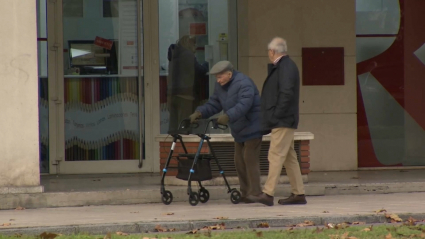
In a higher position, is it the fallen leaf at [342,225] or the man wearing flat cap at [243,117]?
the man wearing flat cap at [243,117]

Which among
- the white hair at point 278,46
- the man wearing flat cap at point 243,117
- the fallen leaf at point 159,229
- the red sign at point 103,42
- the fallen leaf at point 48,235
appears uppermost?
the red sign at point 103,42

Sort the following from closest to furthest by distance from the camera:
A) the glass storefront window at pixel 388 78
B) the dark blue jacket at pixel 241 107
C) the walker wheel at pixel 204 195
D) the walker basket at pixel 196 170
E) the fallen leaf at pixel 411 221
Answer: the fallen leaf at pixel 411 221
the dark blue jacket at pixel 241 107
the walker basket at pixel 196 170
the walker wheel at pixel 204 195
the glass storefront window at pixel 388 78

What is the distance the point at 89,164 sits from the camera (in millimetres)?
13766

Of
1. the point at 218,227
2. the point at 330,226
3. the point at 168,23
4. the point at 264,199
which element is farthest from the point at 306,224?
the point at 168,23

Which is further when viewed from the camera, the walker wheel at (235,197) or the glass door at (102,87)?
the glass door at (102,87)

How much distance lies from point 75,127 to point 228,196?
355cm

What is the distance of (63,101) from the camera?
537 inches

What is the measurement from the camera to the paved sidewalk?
8.74 meters

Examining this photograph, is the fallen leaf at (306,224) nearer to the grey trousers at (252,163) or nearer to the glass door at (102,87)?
the grey trousers at (252,163)

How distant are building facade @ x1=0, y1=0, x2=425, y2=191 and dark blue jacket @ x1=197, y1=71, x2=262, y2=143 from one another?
311 cm

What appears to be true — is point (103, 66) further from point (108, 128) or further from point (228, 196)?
point (228, 196)

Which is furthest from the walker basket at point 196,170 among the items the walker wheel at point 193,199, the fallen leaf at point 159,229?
the fallen leaf at point 159,229

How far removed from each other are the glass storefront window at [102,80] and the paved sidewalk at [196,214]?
10.4 ft

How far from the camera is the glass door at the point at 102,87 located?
537 inches
